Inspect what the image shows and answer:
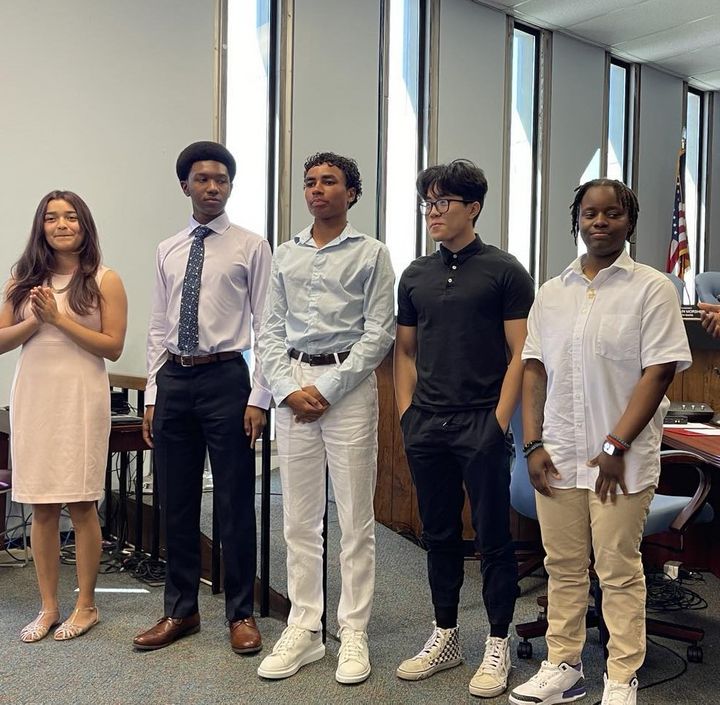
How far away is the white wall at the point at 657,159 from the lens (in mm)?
8352

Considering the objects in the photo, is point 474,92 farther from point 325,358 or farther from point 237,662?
point 237,662

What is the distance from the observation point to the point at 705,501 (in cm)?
242

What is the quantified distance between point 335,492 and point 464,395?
522 millimetres

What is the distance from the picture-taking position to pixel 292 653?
8.21 feet

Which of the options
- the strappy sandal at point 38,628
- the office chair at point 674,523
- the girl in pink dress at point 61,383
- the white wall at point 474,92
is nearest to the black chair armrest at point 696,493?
the office chair at point 674,523

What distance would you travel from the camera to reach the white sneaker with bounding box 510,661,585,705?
2.23 m

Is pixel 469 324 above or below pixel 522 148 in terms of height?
below

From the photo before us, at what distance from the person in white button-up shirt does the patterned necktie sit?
1.06 meters

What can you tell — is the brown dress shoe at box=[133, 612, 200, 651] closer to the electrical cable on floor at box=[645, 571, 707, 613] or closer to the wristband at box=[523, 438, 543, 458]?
the wristband at box=[523, 438, 543, 458]

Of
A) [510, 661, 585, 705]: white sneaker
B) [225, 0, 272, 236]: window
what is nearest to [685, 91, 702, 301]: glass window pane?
[225, 0, 272, 236]: window

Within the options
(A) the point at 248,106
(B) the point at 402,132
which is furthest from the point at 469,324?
(B) the point at 402,132

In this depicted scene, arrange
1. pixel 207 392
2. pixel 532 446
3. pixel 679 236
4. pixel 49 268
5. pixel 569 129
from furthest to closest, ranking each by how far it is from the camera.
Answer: pixel 679 236, pixel 569 129, pixel 49 268, pixel 207 392, pixel 532 446

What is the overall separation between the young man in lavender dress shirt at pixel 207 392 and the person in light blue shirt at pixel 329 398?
17 cm

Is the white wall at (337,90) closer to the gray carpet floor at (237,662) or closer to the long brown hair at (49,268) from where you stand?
the long brown hair at (49,268)
